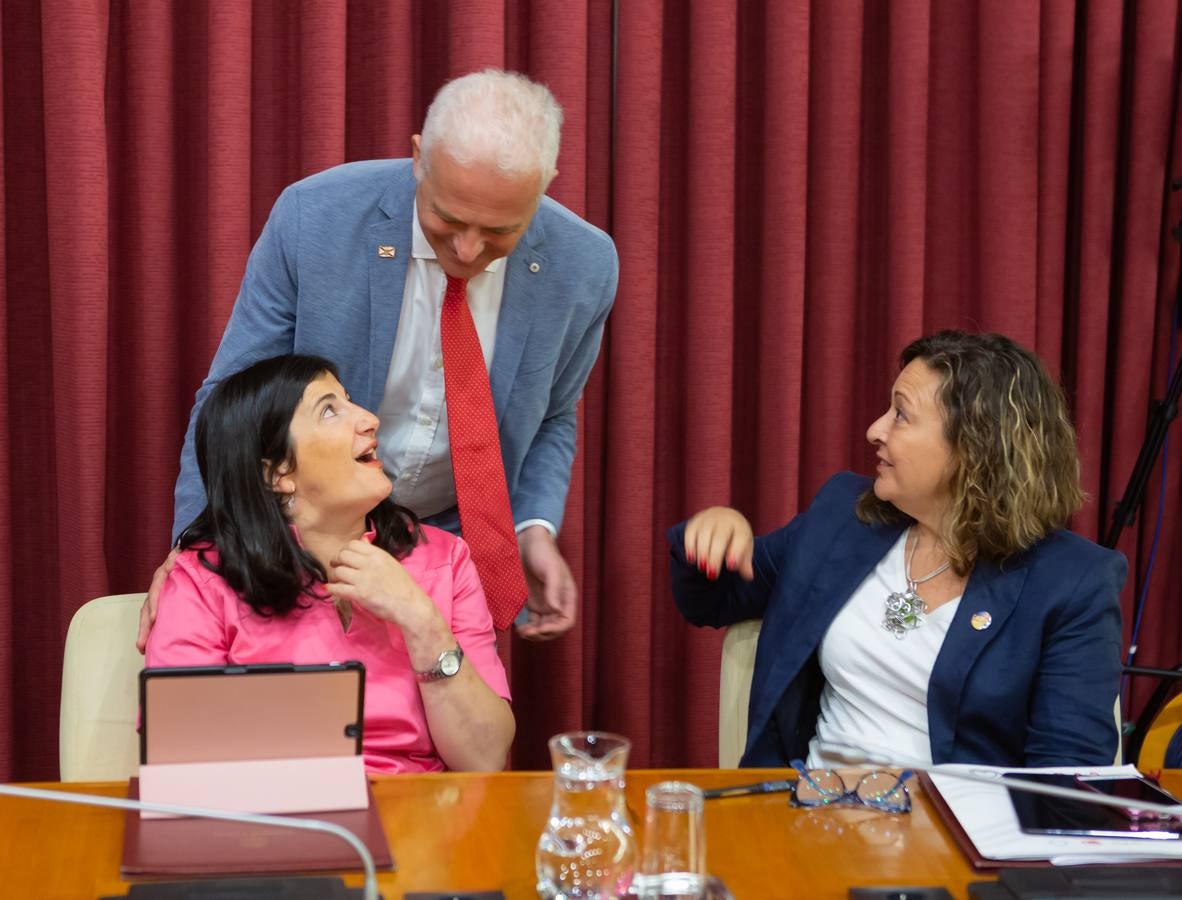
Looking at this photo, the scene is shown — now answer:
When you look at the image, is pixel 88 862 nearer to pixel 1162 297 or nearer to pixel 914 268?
pixel 914 268

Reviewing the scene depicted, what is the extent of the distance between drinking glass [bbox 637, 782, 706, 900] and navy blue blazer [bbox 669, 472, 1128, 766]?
878mm

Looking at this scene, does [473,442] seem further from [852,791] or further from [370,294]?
[852,791]

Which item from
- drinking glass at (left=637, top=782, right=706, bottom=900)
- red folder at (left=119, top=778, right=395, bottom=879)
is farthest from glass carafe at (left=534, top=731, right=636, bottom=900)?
red folder at (left=119, top=778, right=395, bottom=879)

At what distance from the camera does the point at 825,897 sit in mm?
1377

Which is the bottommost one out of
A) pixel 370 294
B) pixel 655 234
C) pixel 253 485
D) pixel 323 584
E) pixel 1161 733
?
pixel 1161 733

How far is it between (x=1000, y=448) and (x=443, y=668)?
93 centimetres

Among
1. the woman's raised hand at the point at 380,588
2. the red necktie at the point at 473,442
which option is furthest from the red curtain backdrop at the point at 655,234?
the woman's raised hand at the point at 380,588

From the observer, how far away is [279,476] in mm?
2020

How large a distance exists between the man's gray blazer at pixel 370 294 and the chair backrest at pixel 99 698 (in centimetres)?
22

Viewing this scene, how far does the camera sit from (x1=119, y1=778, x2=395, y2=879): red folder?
1.38 meters

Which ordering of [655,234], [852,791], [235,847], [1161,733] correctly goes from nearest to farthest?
[235,847] < [852,791] < [1161,733] < [655,234]

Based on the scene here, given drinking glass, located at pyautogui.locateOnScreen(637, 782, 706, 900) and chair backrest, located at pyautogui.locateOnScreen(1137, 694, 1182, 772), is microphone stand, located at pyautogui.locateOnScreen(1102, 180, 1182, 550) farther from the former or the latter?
drinking glass, located at pyautogui.locateOnScreen(637, 782, 706, 900)

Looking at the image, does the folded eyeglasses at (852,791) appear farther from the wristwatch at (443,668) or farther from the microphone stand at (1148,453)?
the microphone stand at (1148,453)

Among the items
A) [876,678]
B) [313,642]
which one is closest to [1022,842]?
[876,678]
